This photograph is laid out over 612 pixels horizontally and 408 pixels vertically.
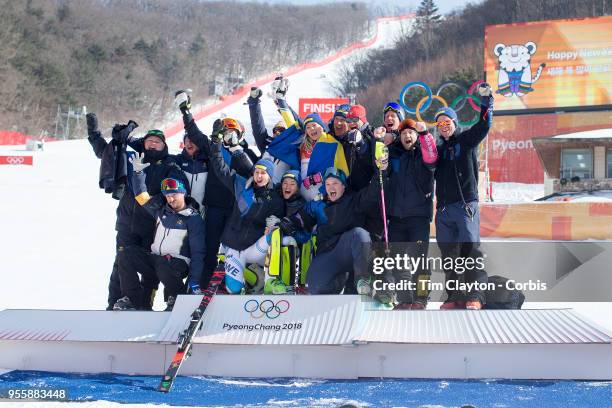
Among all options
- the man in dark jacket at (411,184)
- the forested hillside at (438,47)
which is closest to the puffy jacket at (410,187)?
the man in dark jacket at (411,184)

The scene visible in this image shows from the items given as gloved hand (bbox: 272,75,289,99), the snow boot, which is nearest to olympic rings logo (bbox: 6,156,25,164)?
gloved hand (bbox: 272,75,289,99)

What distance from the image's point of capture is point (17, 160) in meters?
25.2

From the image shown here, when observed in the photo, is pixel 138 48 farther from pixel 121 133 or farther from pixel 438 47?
pixel 121 133

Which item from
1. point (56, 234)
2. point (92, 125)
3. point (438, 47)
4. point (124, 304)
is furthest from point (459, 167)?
point (438, 47)

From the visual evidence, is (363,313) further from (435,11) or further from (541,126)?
(435,11)

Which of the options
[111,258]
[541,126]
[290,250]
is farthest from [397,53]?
[290,250]

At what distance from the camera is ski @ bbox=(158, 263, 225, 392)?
469 centimetres

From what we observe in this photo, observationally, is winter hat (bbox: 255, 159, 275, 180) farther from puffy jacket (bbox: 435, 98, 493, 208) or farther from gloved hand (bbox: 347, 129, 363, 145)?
puffy jacket (bbox: 435, 98, 493, 208)

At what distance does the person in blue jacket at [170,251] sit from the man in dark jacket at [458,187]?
6.34 ft

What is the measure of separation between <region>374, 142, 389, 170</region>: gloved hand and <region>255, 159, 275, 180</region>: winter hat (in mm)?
875

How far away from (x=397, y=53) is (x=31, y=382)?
6412 cm

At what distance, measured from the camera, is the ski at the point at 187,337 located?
15.4 feet

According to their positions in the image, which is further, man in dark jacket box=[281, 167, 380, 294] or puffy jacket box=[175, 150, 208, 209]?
puffy jacket box=[175, 150, 208, 209]

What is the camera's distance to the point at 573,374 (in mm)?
4723
